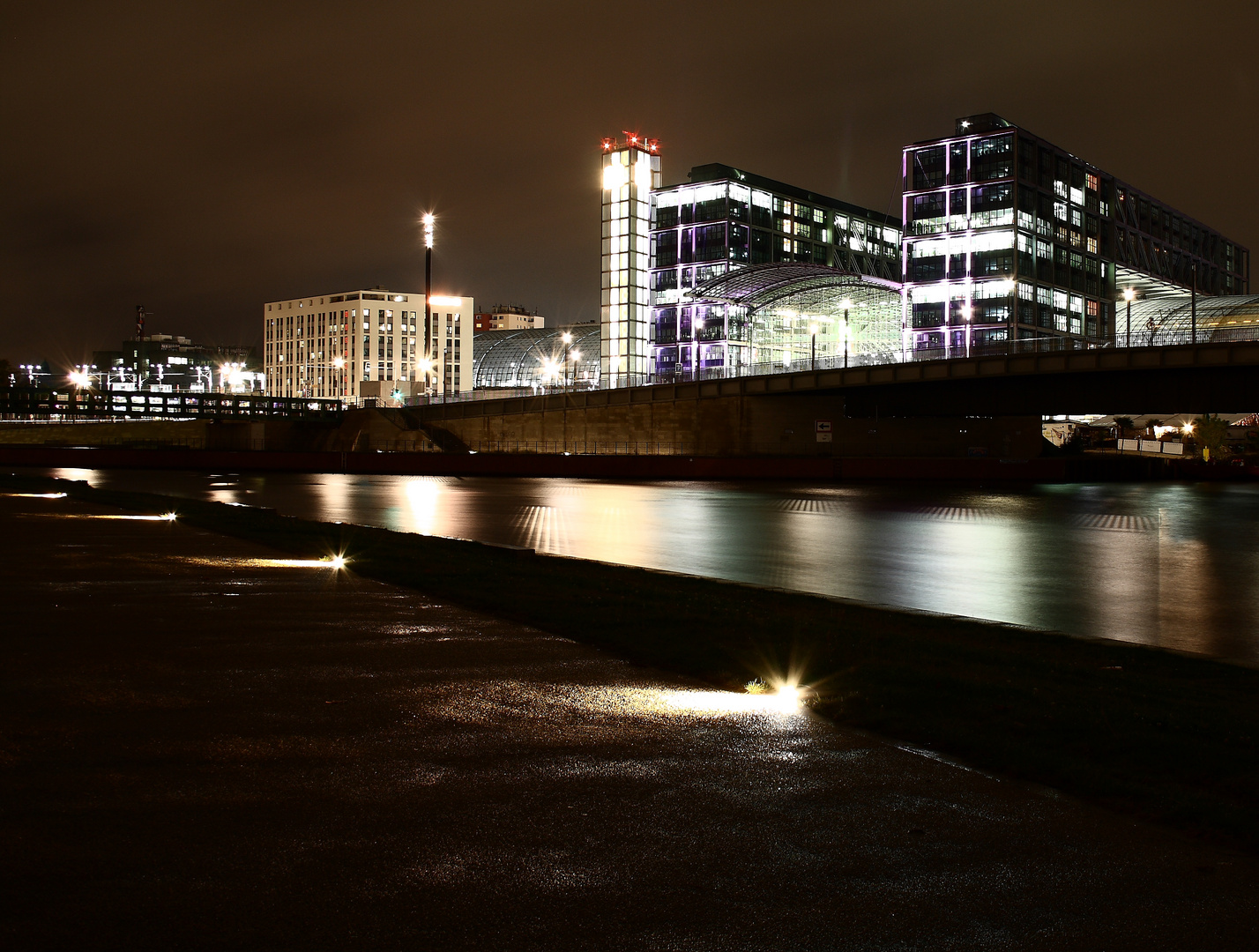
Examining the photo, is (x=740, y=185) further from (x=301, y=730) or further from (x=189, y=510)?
(x=301, y=730)

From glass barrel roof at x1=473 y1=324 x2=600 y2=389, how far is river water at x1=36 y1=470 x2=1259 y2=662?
109m

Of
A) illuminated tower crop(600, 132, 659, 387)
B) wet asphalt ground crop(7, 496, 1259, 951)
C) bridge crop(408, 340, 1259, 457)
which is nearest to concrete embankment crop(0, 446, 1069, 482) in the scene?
bridge crop(408, 340, 1259, 457)

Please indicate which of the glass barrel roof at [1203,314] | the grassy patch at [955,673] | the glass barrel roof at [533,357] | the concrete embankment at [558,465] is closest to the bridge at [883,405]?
the concrete embankment at [558,465]

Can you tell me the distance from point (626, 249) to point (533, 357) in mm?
51611

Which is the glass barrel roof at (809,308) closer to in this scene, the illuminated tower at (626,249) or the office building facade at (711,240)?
the office building facade at (711,240)

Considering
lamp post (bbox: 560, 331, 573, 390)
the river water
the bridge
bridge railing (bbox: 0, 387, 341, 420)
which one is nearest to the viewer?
the river water

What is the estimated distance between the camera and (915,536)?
1022 inches

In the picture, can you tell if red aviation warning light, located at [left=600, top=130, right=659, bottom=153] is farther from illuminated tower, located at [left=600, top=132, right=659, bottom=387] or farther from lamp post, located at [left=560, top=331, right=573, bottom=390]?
lamp post, located at [left=560, top=331, right=573, bottom=390]

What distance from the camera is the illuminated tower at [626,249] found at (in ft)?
386

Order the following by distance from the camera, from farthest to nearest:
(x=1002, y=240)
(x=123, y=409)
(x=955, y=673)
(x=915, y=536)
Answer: (x=1002, y=240) → (x=123, y=409) → (x=915, y=536) → (x=955, y=673)

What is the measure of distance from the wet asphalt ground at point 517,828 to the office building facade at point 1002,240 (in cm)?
10991

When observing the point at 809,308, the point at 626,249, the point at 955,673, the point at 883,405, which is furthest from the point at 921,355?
the point at 955,673

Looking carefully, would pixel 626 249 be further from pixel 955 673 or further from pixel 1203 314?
pixel 955 673

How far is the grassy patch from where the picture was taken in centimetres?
641
